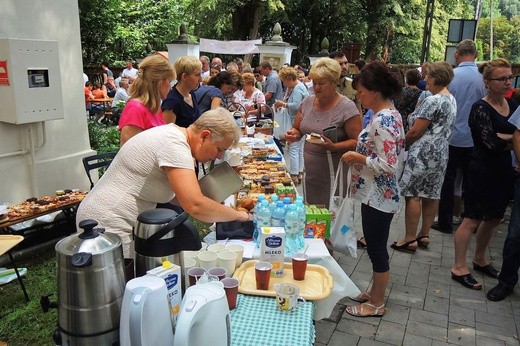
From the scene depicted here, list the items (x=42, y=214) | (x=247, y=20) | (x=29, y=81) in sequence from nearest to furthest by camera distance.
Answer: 1. (x=42, y=214)
2. (x=29, y=81)
3. (x=247, y=20)

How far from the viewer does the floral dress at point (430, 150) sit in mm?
3805

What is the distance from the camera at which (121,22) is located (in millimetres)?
20531

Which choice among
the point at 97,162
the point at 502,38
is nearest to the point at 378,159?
the point at 97,162

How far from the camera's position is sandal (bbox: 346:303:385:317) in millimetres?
3023

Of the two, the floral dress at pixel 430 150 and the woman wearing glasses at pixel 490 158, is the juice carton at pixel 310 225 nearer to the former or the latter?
the woman wearing glasses at pixel 490 158

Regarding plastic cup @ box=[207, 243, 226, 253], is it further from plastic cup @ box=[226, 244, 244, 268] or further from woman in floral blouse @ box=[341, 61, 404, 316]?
woman in floral blouse @ box=[341, 61, 404, 316]

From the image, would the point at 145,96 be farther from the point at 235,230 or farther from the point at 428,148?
the point at 428,148

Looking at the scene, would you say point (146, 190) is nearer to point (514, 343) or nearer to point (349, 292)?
point (349, 292)

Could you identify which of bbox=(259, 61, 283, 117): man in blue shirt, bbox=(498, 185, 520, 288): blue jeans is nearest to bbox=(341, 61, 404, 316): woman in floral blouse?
bbox=(498, 185, 520, 288): blue jeans

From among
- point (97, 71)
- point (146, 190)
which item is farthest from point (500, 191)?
point (97, 71)

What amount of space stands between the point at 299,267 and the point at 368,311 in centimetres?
138

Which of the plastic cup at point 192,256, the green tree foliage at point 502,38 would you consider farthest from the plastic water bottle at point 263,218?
the green tree foliage at point 502,38

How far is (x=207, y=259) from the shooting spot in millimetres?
1877

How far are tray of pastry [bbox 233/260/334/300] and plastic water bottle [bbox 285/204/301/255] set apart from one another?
0.40 ft
